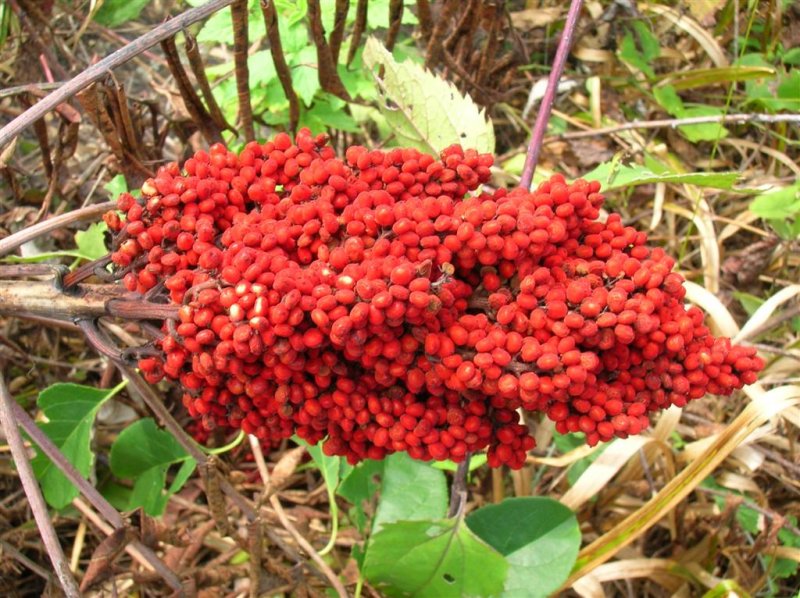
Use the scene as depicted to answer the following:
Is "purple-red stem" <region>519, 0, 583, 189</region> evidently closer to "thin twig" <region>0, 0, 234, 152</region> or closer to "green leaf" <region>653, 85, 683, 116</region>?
"thin twig" <region>0, 0, 234, 152</region>

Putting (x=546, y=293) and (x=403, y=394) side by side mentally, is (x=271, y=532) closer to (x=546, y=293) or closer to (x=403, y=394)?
(x=403, y=394)

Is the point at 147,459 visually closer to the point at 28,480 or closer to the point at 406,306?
the point at 28,480

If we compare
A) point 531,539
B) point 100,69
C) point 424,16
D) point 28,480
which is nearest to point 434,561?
point 531,539

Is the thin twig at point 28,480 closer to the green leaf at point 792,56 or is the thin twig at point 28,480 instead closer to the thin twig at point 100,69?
the thin twig at point 100,69

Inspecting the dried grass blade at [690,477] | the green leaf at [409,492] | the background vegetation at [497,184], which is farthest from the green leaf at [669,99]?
the green leaf at [409,492]

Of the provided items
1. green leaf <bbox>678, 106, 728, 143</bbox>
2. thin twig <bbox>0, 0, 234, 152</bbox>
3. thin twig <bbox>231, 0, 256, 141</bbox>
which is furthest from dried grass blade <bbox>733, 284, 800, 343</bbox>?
thin twig <bbox>0, 0, 234, 152</bbox>

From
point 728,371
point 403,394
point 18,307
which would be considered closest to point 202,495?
point 18,307
